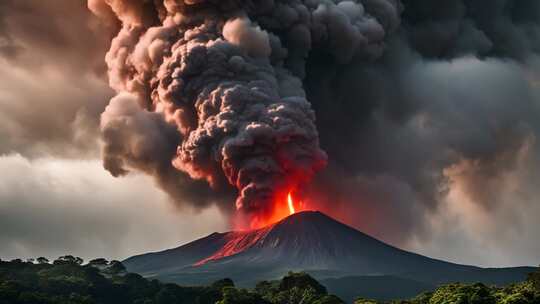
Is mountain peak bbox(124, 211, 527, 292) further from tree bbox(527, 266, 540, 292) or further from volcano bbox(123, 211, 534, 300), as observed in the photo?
tree bbox(527, 266, 540, 292)

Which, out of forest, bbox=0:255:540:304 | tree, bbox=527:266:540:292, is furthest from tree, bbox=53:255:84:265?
tree, bbox=527:266:540:292

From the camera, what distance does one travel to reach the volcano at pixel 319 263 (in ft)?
259

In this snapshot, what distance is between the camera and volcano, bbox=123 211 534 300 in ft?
259

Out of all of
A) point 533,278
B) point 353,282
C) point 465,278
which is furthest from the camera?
point 465,278

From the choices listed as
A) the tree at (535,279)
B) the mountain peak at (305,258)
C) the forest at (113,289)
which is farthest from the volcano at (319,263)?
the tree at (535,279)

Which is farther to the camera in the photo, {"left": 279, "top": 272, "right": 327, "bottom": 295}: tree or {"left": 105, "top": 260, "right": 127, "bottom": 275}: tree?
{"left": 105, "top": 260, "right": 127, "bottom": 275}: tree

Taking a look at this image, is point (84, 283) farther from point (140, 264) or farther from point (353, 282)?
point (140, 264)

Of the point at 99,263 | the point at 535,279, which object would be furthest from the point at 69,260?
the point at 535,279

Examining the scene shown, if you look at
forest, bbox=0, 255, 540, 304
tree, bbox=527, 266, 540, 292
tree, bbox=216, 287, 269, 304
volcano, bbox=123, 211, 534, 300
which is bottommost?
tree, bbox=527, 266, 540, 292

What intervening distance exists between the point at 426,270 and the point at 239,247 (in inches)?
941

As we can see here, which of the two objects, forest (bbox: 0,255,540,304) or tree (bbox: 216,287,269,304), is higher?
forest (bbox: 0,255,540,304)

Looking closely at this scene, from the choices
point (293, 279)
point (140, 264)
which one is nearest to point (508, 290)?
point (293, 279)

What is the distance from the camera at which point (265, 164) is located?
70500 millimetres

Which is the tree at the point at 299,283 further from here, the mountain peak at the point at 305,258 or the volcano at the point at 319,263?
the mountain peak at the point at 305,258
